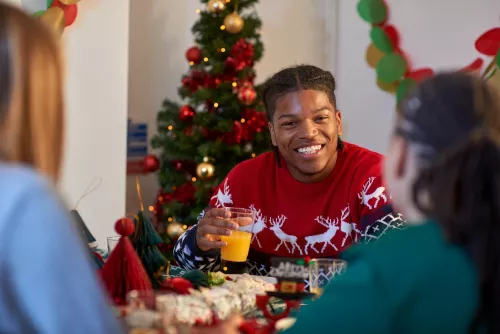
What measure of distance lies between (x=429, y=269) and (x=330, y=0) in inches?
170

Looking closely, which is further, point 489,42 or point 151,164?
point 151,164

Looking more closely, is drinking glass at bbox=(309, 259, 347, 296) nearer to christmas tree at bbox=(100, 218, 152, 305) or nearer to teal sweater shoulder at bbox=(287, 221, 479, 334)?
christmas tree at bbox=(100, 218, 152, 305)

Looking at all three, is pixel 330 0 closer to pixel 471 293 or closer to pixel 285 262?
pixel 285 262

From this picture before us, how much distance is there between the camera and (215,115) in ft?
13.5

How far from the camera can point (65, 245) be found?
78 cm

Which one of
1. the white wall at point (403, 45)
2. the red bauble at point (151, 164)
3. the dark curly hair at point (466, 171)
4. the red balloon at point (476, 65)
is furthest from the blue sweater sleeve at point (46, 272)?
the white wall at point (403, 45)

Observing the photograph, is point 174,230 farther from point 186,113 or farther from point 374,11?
point 374,11

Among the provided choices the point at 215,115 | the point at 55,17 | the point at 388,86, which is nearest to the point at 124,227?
the point at 55,17

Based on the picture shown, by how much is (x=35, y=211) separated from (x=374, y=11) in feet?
13.4

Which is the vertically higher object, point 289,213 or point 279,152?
point 279,152

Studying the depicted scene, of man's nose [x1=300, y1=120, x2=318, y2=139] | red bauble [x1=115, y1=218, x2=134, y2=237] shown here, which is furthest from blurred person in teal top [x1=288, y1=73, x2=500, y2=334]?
man's nose [x1=300, y1=120, x2=318, y2=139]

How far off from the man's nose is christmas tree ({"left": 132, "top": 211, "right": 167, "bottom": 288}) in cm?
81

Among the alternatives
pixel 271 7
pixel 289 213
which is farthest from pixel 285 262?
pixel 271 7

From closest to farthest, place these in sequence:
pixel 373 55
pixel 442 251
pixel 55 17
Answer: pixel 442 251 < pixel 55 17 < pixel 373 55
